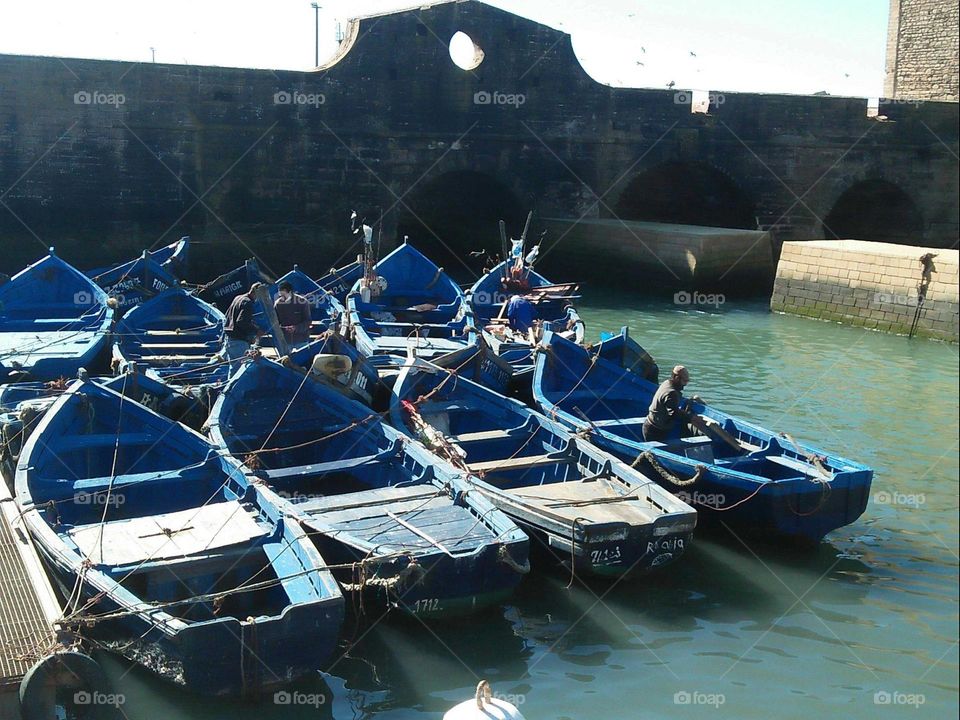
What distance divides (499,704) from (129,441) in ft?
19.5

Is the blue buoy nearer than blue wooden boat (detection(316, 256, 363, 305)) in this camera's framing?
Yes

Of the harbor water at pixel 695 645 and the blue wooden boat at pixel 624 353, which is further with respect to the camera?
the blue wooden boat at pixel 624 353

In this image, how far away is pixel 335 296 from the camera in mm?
18328

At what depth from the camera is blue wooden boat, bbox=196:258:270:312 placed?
18328 mm

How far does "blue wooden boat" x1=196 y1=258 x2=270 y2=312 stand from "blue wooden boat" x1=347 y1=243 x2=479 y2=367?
2.47 m

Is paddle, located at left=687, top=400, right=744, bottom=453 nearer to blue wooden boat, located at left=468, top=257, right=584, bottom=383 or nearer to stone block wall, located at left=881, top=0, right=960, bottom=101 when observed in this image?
blue wooden boat, located at left=468, top=257, right=584, bottom=383
